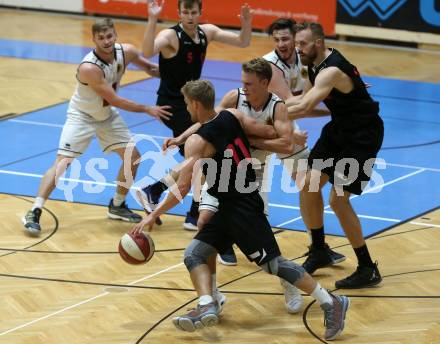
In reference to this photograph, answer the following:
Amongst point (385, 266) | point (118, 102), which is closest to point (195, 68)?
point (118, 102)

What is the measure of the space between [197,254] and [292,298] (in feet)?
3.16

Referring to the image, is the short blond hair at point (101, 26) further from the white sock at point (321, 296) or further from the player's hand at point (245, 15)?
the white sock at point (321, 296)

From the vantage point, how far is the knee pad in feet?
25.2

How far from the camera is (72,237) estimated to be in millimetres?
9945

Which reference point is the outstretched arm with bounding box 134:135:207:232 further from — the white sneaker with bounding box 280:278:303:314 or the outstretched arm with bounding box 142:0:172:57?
the outstretched arm with bounding box 142:0:172:57

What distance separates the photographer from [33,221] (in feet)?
32.7

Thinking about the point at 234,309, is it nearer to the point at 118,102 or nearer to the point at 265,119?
the point at 265,119

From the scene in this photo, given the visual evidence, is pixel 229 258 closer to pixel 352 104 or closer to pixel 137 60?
pixel 352 104

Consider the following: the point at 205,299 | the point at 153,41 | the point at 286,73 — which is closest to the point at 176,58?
the point at 153,41

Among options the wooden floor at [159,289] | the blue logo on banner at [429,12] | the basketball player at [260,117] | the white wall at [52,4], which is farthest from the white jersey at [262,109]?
the white wall at [52,4]

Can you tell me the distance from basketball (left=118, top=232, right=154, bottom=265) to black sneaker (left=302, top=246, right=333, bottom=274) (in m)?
1.67

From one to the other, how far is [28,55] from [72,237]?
9.97 m

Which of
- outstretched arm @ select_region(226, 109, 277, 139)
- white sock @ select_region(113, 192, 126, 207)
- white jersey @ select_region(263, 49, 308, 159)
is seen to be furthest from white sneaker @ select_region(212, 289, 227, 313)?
white sock @ select_region(113, 192, 126, 207)

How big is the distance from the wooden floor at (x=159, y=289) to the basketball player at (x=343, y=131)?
494 mm
